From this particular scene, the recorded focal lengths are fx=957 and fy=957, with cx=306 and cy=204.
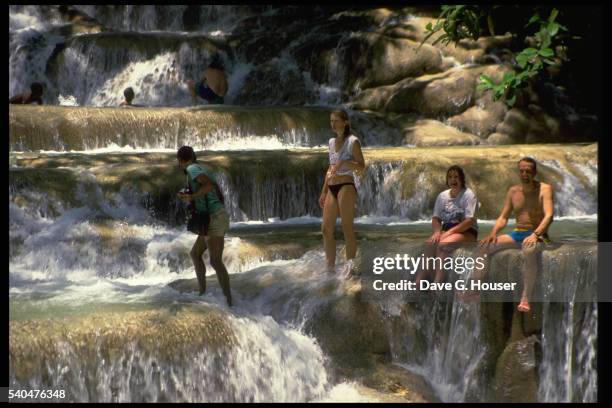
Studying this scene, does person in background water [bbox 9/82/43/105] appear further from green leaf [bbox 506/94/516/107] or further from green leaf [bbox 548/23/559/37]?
green leaf [bbox 548/23/559/37]

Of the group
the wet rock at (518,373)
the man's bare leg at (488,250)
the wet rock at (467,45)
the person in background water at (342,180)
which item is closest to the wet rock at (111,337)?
the person in background water at (342,180)

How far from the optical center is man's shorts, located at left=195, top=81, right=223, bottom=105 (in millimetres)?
16609

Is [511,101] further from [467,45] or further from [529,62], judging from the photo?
[467,45]

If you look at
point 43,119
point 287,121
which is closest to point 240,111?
point 287,121

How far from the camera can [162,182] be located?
1120 centimetres

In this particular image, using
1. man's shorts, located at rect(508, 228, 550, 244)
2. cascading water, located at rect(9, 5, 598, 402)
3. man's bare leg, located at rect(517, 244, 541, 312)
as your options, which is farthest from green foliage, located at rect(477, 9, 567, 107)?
man's bare leg, located at rect(517, 244, 541, 312)

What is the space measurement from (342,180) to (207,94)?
906 cm

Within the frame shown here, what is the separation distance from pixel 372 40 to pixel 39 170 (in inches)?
377

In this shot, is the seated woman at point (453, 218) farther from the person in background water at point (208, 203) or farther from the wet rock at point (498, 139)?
the wet rock at point (498, 139)

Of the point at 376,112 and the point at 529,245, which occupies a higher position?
the point at 376,112

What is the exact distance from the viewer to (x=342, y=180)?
8039mm

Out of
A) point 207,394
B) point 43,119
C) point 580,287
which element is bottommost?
point 207,394

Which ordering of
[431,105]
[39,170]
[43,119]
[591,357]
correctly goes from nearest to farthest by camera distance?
[591,357] → [39,170] → [43,119] → [431,105]

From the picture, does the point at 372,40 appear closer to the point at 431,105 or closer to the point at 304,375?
the point at 431,105
